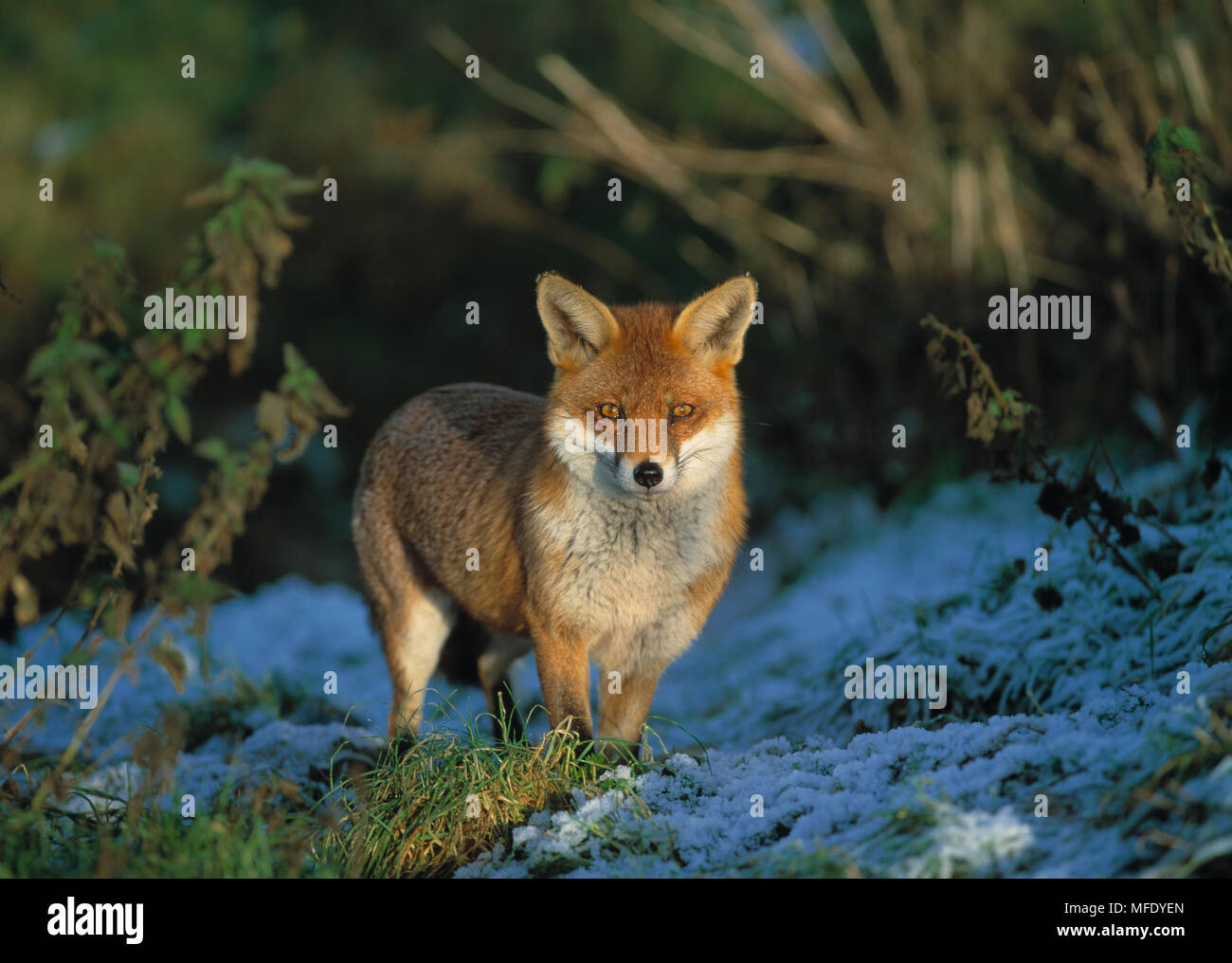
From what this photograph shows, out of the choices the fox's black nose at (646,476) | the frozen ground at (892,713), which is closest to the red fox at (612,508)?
the fox's black nose at (646,476)

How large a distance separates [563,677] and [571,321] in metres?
1.44

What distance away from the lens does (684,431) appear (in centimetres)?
443

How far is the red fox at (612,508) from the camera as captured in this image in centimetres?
445

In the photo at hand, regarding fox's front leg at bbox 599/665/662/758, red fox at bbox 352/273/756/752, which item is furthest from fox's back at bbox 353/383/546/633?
fox's front leg at bbox 599/665/662/758

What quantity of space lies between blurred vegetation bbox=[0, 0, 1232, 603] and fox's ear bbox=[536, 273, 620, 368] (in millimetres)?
3324

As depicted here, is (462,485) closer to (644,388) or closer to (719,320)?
(644,388)

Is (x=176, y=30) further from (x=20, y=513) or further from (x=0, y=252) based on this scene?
(x=20, y=513)

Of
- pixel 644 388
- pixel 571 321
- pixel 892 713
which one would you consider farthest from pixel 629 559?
pixel 892 713

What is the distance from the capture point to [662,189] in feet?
37.3

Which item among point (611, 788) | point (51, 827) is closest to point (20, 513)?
point (51, 827)

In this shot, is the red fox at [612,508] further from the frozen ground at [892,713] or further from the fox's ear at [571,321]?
the frozen ground at [892,713]

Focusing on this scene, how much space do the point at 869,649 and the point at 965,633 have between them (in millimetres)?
546

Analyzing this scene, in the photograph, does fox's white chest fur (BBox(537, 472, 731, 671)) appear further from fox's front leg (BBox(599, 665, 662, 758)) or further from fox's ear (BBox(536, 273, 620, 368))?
fox's ear (BBox(536, 273, 620, 368))
